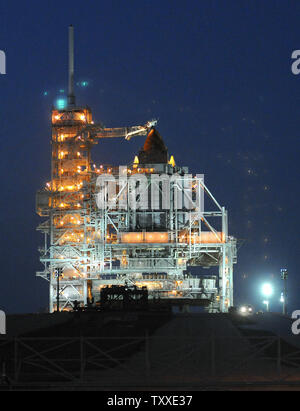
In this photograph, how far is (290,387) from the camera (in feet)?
68.6

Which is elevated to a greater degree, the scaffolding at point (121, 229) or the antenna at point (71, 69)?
the antenna at point (71, 69)

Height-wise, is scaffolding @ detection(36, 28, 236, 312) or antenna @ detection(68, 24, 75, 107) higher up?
antenna @ detection(68, 24, 75, 107)

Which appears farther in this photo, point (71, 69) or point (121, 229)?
point (71, 69)

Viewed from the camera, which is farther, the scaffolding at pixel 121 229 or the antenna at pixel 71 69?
the antenna at pixel 71 69

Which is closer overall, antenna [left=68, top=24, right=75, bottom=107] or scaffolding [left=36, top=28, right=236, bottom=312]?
scaffolding [left=36, top=28, right=236, bottom=312]

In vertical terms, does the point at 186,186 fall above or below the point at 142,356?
above

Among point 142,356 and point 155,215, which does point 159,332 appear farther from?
point 155,215

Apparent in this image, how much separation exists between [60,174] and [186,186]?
772 inches

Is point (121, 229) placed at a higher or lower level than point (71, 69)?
lower

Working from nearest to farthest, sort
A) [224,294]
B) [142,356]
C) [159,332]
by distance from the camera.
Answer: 1. [142,356]
2. [159,332]
3. [224,294]

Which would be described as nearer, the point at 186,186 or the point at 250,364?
the point at 250,364
